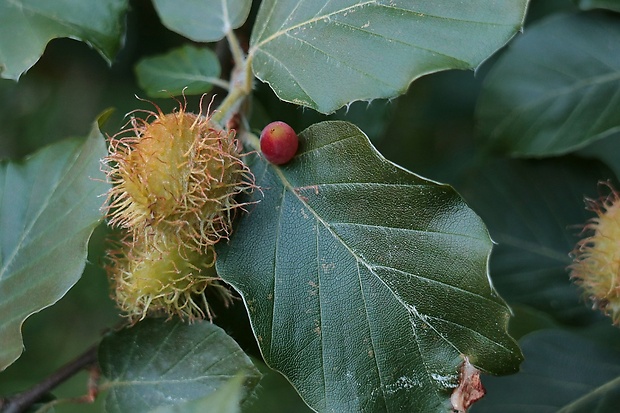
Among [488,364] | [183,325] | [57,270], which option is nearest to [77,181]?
[57,270]

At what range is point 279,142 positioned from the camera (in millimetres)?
948

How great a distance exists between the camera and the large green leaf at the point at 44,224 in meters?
0.99

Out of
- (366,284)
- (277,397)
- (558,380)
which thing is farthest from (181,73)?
(277,397)

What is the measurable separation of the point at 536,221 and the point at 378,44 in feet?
2.33

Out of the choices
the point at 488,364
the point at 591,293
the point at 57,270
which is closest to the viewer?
the point at 488,364

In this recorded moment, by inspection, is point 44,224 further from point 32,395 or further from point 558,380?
point 558,380

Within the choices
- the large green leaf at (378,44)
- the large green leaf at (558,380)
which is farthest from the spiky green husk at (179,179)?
the large green leaf at (558,380)

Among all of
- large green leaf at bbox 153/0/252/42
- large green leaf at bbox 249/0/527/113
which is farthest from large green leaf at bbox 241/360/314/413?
large green leaf at bbox 249/0/527/113

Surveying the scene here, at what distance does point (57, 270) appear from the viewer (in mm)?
994

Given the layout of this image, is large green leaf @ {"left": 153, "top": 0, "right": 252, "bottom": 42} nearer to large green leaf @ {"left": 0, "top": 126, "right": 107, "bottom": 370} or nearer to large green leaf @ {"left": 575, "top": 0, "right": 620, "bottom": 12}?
large green leaf @ {"left": 0, "top": 126, "right": 107, "bottom": 370}

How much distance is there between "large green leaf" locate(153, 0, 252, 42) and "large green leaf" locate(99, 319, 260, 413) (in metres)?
0.53

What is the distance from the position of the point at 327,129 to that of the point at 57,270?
0.47 m

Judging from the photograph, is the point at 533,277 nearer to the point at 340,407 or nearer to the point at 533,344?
the point at 533,344

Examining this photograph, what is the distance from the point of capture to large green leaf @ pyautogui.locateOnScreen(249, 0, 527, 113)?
2.83 feet
